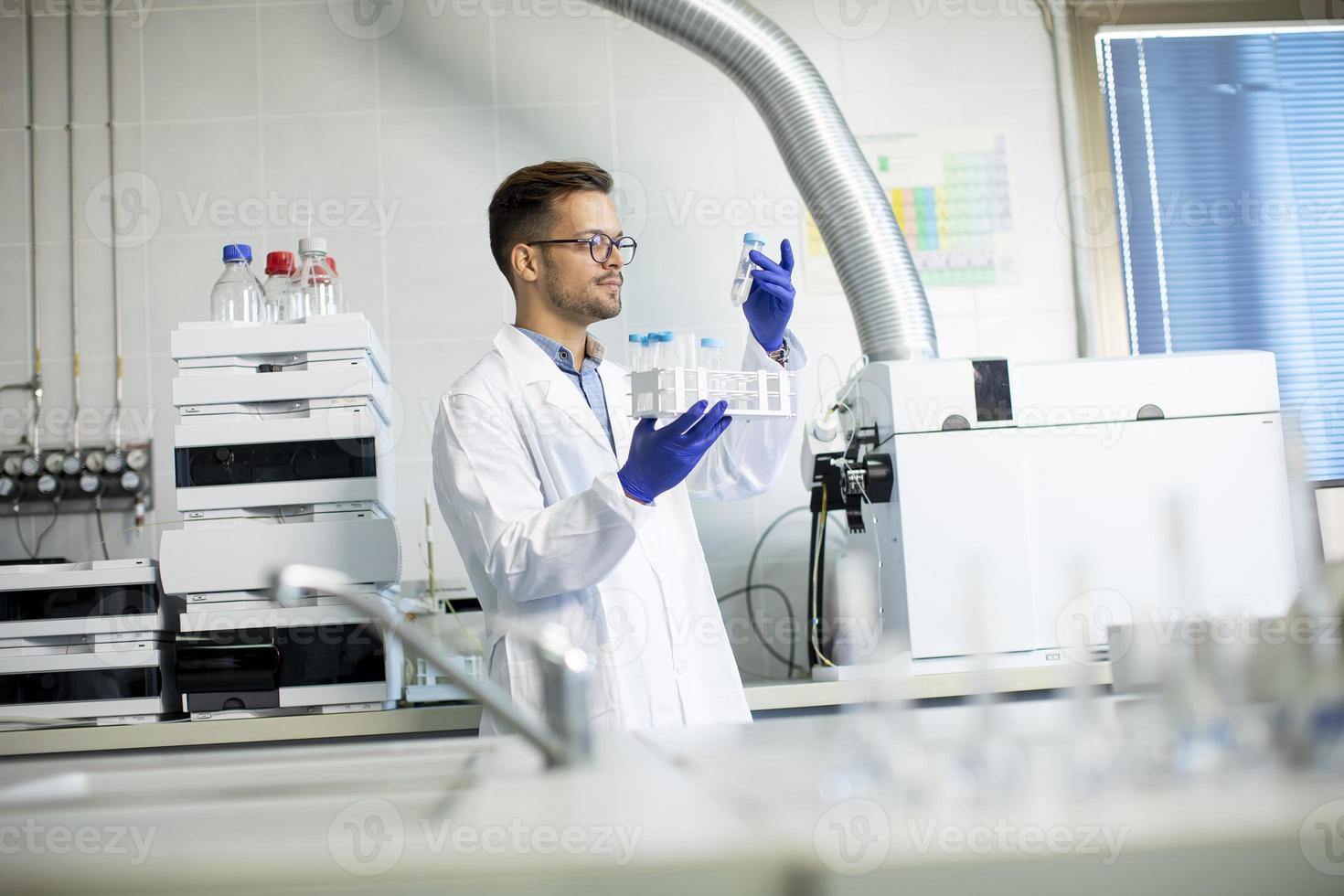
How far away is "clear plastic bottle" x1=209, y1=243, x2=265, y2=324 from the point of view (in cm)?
253

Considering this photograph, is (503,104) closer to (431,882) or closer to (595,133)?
(595,133)

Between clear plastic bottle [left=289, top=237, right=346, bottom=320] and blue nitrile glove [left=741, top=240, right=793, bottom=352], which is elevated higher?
clear plastic bottle [left=289, top=237, right=346, bottom=320]

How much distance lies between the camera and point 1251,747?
2.44 feet

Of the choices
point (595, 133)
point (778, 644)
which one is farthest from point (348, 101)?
point (778, 644)

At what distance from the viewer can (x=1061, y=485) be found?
7.48ft
